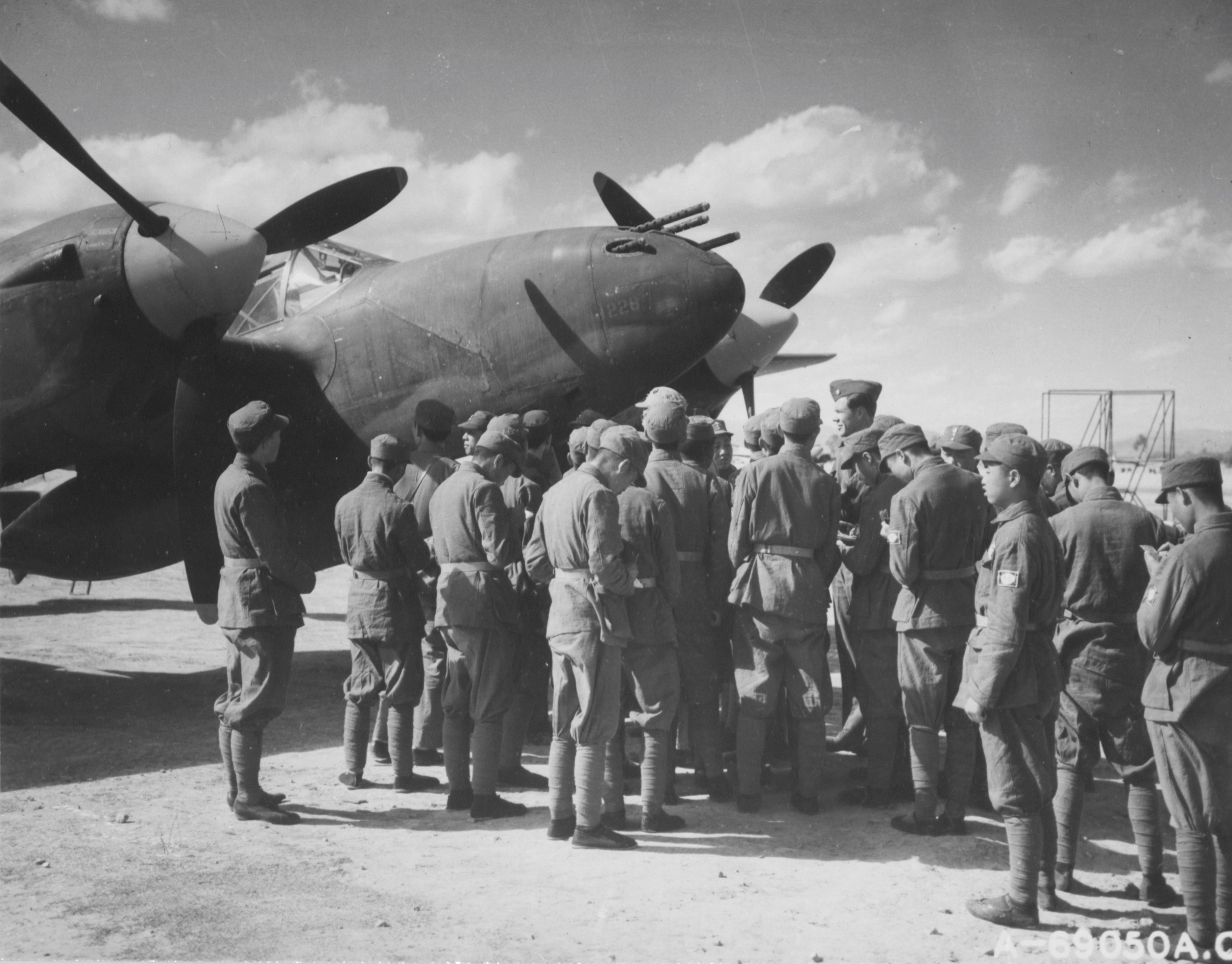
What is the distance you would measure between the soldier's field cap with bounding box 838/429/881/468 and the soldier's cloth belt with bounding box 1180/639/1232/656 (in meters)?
2.51

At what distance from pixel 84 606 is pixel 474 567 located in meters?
11.3

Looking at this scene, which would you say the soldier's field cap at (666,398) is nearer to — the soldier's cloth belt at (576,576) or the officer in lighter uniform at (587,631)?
the officer in lighter uniform at (587,631)

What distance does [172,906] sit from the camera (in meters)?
4.26

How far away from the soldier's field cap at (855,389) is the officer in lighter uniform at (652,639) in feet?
6.91

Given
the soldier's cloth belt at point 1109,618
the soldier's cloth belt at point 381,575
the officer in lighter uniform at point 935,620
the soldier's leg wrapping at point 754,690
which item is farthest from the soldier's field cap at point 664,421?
A: the soldier's cloth belt at point 1109,618

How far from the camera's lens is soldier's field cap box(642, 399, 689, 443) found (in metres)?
5.76

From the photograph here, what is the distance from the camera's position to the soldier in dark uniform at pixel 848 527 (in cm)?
636

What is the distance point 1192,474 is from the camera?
388 cm

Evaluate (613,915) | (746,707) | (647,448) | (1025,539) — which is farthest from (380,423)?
(1025,539)

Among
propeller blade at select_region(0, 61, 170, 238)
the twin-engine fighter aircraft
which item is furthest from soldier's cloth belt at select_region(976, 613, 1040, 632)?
propeller blade at select_region(0, 61, 170, 238)

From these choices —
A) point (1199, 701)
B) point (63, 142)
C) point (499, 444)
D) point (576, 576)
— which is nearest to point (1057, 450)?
point (1199, 701)

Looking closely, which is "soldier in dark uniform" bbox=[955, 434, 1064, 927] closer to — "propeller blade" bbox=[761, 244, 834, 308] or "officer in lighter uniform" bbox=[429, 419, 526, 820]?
"officer in lighter uniform" bbox=[429, 419, 526, 820]

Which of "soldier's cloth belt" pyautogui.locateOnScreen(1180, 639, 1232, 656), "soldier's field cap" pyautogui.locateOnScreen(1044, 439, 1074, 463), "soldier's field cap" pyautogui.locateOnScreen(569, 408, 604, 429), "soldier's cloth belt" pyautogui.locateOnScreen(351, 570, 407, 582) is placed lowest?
"soldier's cloth belt" pyautogui.locateOnScreen(1180, 639, 1232, 656)

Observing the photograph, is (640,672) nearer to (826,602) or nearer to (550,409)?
(826,602)
